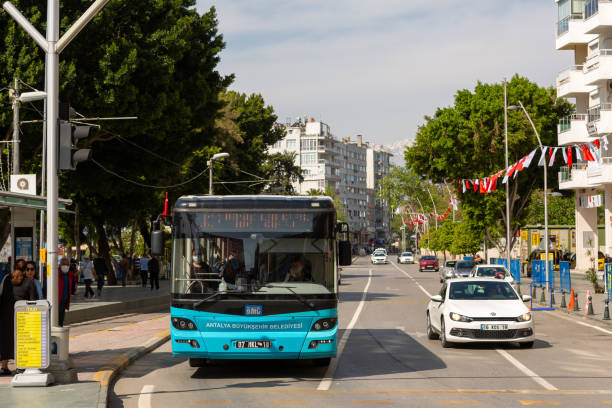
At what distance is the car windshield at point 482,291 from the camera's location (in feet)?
59.9

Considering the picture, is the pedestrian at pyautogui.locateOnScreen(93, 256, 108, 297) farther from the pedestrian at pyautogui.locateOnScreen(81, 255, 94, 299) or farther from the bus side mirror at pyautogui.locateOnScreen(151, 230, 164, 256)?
the bus side mirror at pyautogui.locateOnScreen(151, 230, 164, 256)

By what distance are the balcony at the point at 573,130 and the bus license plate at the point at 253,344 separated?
147 feet

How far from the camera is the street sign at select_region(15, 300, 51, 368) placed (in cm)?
1180

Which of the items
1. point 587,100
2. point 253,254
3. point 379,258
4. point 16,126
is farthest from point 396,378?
point 379,258

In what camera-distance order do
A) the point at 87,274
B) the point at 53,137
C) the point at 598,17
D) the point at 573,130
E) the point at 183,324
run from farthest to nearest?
the point at 573,130 < the point at 598,17 < the point at 87,274 < the point at 183,324 < the point at 53,137

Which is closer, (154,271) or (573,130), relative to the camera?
(154,271)

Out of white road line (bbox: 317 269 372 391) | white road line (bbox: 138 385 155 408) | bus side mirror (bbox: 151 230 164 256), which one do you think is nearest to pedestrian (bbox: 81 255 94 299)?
white road line (bbox: 317 269 372 391)

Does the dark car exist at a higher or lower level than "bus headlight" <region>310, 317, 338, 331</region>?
lower

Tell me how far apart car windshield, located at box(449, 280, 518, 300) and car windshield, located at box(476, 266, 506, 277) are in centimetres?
1850

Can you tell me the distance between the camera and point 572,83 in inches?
2227

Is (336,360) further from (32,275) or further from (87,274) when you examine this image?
(87,274)

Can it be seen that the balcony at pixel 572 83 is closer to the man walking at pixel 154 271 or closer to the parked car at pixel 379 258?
the man walking at pixel 154 271

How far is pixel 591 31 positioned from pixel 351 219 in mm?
148613

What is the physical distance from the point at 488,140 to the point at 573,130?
17.7 ft
